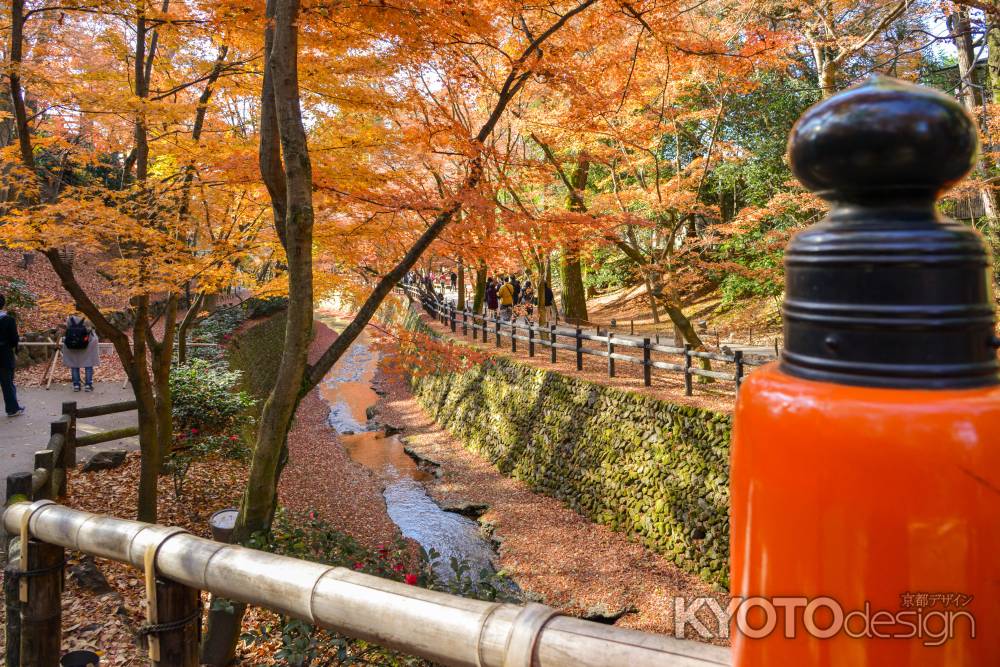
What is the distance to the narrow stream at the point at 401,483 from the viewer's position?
8.23 metres

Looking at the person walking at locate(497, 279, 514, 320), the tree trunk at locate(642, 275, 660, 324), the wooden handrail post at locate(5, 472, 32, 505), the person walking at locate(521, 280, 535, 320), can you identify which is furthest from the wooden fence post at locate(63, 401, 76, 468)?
the person walking at locate(521, 280, 535, 320)

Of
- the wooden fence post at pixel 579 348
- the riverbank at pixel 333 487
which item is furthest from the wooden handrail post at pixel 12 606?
the wooden fence post at pixel 579 348

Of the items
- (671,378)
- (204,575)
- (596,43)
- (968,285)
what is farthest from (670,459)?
(968,285)

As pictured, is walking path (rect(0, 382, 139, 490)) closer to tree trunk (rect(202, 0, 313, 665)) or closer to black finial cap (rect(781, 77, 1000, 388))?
tree trunk (rect(202, 0, 313, 665))

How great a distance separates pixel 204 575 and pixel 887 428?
1.89m

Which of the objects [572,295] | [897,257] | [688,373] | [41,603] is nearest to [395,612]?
[897,257]

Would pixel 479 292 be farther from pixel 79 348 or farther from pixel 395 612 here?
pixel 395 612

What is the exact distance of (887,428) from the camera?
1.77ft

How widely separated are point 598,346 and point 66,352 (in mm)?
10541

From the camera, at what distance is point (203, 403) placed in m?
8.97

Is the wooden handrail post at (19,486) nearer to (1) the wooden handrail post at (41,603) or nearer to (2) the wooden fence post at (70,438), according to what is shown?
(1) the wooden handrail post at (41,603)

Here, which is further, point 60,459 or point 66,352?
point 66,352

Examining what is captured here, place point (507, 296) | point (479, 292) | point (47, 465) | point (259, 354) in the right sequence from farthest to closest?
point (259, 354) < point (479, 292) < point (507, 296) < point (47, 465)

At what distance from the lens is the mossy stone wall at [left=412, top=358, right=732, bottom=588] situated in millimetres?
7215
